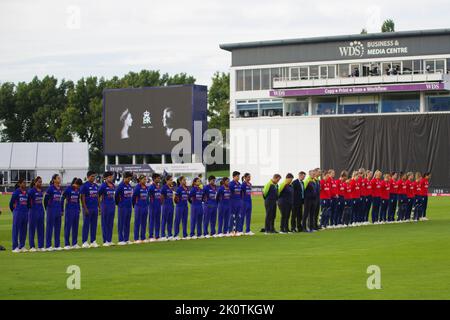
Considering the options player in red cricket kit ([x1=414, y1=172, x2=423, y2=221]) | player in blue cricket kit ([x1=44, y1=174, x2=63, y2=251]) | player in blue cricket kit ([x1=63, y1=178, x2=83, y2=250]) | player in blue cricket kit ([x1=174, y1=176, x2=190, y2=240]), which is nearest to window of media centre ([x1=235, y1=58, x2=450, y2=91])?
player in red cricket kit ([x1=414, y1=172, x2=423, y2=221])

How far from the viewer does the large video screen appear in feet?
287

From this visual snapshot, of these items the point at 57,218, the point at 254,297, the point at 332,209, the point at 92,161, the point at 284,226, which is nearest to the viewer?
the point at 254,297

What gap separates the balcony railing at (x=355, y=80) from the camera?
244ft

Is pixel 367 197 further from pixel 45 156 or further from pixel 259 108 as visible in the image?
pixel 45 156

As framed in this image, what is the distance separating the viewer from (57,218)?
2336cm

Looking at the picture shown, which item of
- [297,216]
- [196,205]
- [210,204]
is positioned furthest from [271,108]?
[196,205]

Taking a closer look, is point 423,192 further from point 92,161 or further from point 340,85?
point 92,161

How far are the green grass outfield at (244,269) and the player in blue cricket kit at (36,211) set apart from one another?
89 centimetres

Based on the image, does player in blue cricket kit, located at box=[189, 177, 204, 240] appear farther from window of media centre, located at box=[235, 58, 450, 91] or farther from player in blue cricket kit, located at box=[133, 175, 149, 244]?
window of media centre, located at box=[235, 58, 450, 91]

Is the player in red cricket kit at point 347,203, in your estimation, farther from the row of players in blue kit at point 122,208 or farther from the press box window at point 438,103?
the press box window at point 438,103

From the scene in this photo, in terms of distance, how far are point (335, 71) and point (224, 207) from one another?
52600 mm

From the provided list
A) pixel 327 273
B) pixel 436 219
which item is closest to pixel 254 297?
pixel 327 273

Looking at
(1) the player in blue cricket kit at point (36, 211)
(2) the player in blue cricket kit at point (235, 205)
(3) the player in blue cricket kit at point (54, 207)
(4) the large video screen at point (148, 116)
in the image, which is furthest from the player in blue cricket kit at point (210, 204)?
(4) the large video screen at point (148, 116)

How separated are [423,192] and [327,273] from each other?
21.8 m
